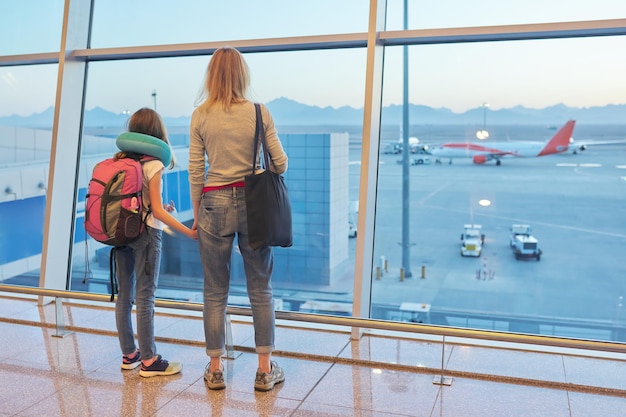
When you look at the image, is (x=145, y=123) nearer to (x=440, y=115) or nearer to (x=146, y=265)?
(x=146, y=265)

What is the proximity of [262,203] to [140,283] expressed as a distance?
0.79 meters

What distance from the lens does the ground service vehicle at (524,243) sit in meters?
3.76

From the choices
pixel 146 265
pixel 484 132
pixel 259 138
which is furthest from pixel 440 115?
pixel 146 265

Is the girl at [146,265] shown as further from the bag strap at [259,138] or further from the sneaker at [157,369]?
the bag strap at [259,138]

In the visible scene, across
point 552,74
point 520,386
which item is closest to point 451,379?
point 520,386

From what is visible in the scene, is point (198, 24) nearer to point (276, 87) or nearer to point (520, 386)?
point (276, 87)

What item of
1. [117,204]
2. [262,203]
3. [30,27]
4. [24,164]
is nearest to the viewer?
[262,203]

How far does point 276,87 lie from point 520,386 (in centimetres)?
235

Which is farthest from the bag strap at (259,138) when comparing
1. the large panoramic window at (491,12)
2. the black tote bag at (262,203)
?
the large panoramic window at (491,12)

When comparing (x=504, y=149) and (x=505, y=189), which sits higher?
(x=504, y=149)

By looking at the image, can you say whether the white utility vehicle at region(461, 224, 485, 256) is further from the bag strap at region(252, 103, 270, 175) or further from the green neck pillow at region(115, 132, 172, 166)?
the green neck pillow at region(115, 132, 172, 166)

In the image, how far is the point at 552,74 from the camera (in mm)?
3676

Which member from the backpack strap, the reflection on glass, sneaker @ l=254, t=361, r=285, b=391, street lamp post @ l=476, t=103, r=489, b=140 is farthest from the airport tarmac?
the reflection on glass

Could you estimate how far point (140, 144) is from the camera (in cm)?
295
